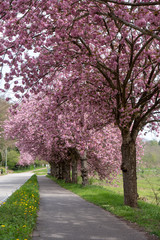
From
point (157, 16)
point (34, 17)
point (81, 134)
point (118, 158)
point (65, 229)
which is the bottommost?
point (65, 229)

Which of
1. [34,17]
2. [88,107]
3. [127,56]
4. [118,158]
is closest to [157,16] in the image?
[34,17]

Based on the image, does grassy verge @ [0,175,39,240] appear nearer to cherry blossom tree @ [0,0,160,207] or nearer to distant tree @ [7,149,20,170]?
cherry blossom tree @ [0,0,160,207]

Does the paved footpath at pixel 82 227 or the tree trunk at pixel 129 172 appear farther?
the tree trunk at pixel 129 172

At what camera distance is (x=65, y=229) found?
7.89m

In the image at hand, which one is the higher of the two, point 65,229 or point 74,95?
point 74,95

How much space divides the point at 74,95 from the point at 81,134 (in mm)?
7276

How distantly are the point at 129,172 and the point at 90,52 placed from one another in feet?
16.3

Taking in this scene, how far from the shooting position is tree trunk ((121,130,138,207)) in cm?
1142

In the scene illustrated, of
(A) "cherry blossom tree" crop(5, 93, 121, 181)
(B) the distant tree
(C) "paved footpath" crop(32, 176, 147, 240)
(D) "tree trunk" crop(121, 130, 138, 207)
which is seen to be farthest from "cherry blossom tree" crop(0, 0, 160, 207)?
(B) the distant tree

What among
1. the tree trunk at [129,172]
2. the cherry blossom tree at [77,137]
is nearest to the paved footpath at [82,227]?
the tree trunk at [129,172]

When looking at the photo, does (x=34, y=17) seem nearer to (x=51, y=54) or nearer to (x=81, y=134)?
(x=51, y=54)

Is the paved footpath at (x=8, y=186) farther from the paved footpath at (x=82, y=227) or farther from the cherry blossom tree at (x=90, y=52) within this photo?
the cherry blossom tree at (x=90, y=52)

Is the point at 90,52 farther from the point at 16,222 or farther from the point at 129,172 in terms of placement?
the point at 16,222

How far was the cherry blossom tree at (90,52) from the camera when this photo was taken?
7355 millimetres
